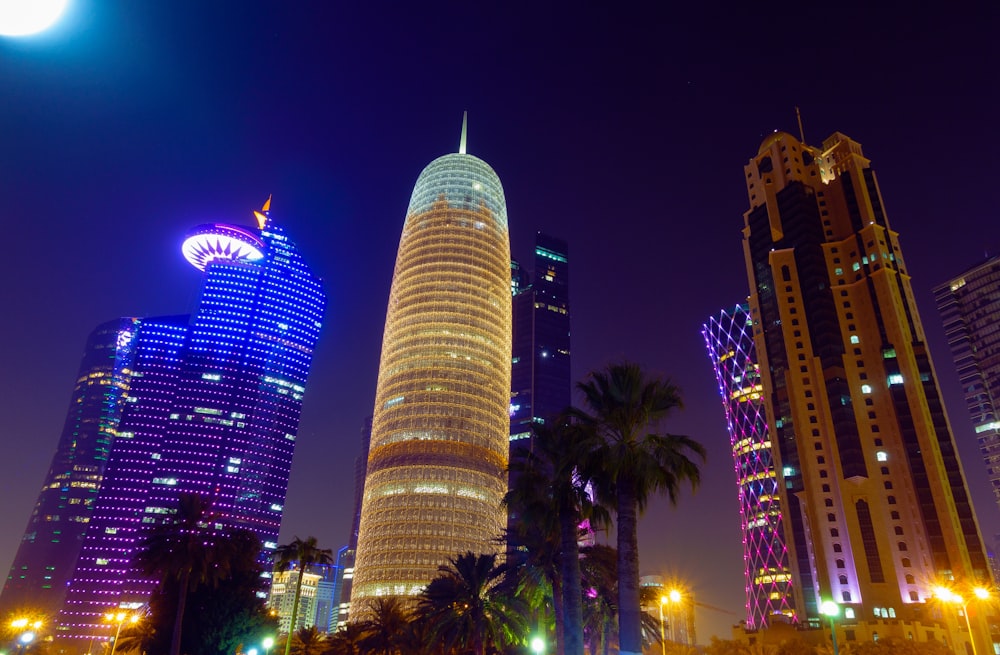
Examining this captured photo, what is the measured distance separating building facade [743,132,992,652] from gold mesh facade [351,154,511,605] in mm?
54816

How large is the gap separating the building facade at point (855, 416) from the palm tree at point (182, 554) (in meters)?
92.5

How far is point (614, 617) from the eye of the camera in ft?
167

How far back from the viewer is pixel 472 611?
45.5 metres

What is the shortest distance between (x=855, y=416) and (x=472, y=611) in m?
97.1

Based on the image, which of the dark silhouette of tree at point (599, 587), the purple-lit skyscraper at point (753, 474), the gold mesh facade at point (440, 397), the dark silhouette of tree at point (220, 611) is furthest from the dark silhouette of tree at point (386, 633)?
the purple-lit skyscraper at point (753, 474)

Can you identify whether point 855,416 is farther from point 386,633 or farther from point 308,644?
point 308,644

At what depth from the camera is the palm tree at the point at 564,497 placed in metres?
31.8

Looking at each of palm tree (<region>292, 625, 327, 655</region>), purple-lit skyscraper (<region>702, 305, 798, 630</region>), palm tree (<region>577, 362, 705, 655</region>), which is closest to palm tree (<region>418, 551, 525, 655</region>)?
palm tree (<region>577, 362, 705, 655</region>)

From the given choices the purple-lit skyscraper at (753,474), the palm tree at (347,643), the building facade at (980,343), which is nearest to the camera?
the palm tree at (347,643)

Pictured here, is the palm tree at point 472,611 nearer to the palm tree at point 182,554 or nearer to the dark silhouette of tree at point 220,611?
the palm tree at point 182,554

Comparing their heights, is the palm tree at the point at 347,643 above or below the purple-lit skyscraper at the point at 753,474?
below

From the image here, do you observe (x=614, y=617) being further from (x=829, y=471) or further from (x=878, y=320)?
(x=878, y=320)

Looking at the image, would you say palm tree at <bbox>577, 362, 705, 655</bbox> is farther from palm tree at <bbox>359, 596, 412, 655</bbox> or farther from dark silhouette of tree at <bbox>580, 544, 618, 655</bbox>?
palm tree at <bbox>359, 596, 412, 655</bbox>

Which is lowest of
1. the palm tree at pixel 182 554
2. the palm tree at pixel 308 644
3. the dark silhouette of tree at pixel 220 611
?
the palm tree at pixel 308 644
